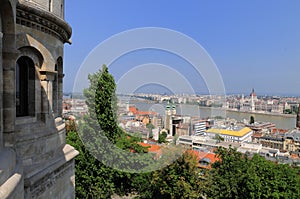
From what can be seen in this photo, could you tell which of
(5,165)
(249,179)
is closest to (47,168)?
(5,165)

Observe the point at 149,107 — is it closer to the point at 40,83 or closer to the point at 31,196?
the point at 40,83

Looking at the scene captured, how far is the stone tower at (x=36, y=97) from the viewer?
117 inches

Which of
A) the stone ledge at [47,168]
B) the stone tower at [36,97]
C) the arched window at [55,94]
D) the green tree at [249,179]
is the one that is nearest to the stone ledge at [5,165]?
the stone tower at [36,97]

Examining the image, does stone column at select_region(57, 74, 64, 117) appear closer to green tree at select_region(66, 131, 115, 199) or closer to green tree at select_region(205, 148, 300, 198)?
green tree at select_region(66, 131, 115, 199)

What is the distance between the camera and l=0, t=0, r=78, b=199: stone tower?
2.98 m

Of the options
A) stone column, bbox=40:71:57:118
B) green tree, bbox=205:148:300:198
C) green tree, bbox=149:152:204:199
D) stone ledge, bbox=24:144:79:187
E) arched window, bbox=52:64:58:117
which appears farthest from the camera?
green tree, bbox=149:152:204:199

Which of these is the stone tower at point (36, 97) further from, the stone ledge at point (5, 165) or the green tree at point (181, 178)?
the green tree at point (181, 178)

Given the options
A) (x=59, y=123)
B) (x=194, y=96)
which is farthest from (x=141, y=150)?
(x=59, y=123)

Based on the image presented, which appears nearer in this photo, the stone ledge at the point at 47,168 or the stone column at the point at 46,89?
the stone ledge at the point at 47,168

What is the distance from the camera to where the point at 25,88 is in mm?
4141

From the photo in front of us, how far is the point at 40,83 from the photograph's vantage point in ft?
14.1

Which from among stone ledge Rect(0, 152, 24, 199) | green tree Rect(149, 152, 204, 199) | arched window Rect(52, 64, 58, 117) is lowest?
green tree Rect(149, 152, 204, 199)

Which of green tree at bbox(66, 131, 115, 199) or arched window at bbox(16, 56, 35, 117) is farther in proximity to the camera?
green tree at bbox(66, 131, 115, 199)

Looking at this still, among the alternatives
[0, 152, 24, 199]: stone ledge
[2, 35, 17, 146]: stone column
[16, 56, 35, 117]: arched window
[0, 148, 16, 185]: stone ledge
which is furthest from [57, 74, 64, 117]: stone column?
[0, 152, 24, 199]: stone ledge
